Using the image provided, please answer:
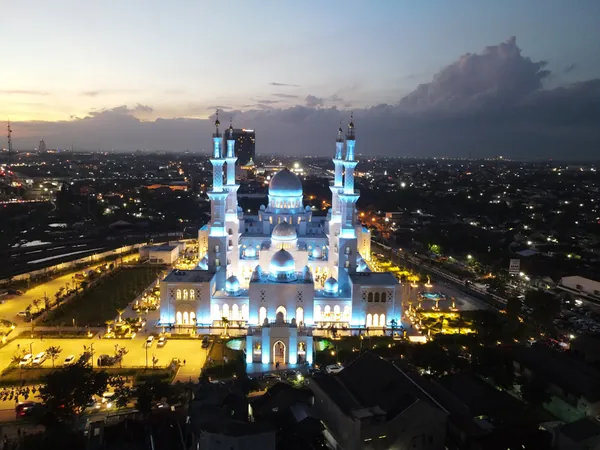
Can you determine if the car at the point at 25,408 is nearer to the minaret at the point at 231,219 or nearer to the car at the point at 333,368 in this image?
the car at the point at 333,368

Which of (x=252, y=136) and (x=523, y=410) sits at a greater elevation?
(x=252, y=136)

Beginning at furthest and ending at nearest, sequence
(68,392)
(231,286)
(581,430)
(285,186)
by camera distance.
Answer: (285,186), (231,286), (68,392), (581,430)

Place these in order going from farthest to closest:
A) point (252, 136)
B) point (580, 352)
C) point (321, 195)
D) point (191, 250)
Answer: point (252, 136) → point (321, 195) → point (191, 250) → point (580, 352)

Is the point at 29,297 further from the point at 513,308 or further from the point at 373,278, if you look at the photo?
the point at 513,308

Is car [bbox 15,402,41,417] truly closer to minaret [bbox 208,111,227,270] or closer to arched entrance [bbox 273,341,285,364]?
arched entrance [bbox 273,341,285,364]

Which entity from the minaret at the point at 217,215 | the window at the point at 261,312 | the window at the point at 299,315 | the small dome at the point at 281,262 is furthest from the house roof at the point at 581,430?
the minaret at the point at 217,215

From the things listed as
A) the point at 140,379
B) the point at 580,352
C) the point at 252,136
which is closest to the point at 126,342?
the point at 140,379

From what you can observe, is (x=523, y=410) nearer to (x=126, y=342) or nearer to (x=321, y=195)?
(x=126, y=342)

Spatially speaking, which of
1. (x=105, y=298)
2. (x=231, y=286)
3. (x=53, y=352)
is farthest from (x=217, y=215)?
(x=53, y=352)
